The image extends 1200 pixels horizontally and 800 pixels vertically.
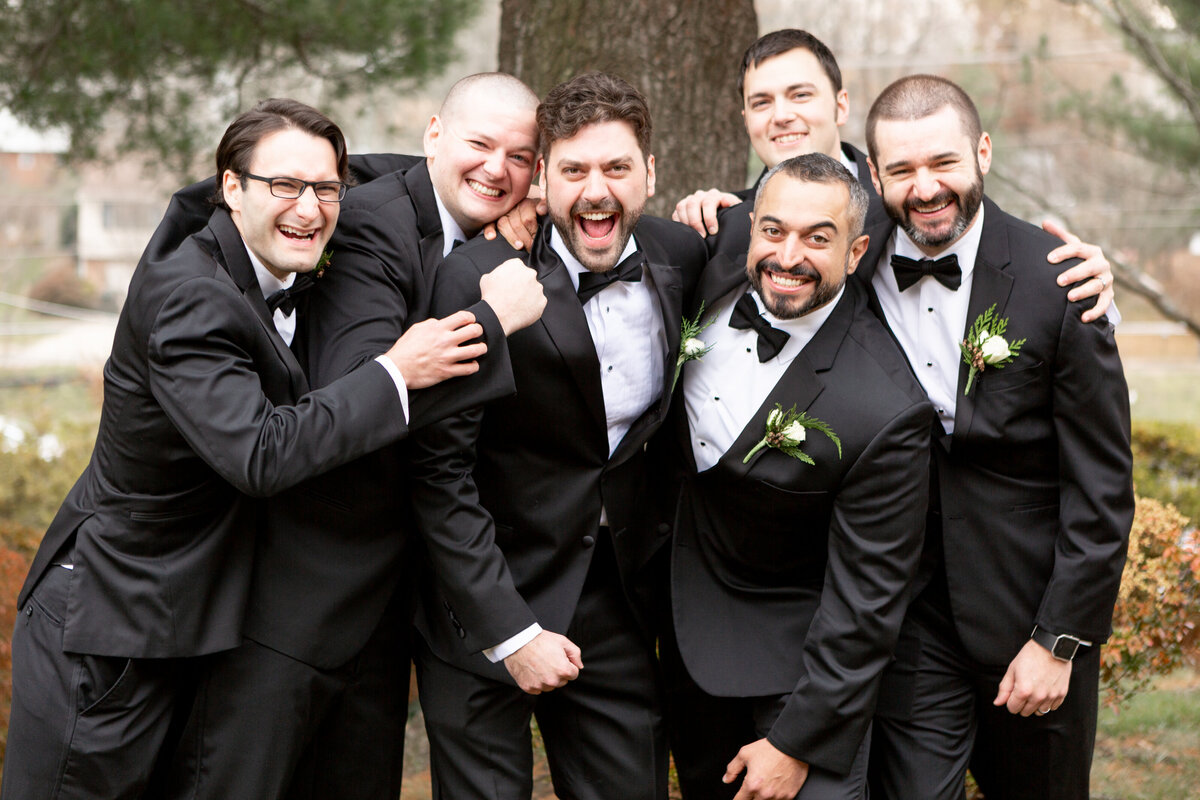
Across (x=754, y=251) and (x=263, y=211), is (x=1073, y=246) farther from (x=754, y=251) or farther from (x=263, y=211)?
(x=263, y=211)

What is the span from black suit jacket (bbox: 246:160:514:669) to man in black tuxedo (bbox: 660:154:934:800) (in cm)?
76

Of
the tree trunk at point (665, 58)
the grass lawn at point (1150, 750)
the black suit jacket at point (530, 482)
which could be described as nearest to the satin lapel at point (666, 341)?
the black suit jacket at point (530, 482)

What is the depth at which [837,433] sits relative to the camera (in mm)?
3395

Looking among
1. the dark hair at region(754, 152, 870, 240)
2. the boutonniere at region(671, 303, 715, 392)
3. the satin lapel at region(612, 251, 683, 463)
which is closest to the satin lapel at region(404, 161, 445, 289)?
the satin lapel at region(612, 251, 683, 463)

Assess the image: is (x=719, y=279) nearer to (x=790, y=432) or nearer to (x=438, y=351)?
(x=790, y=432)

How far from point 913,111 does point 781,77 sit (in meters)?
0.87

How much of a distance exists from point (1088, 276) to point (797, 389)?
→ 35.6 inches

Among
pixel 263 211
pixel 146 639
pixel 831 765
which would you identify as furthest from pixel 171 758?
pixel 831 765

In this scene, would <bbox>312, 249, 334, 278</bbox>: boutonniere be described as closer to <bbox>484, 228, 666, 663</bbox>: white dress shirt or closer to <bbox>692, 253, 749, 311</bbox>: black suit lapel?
<bbox>484, 228, 666, 663</bbox>: white dress shirt

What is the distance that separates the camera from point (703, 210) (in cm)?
415

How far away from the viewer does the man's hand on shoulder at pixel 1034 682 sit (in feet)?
11.5

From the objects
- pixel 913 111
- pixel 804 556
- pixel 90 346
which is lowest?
pixel 90 346

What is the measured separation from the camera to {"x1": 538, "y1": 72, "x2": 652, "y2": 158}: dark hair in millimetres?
3508

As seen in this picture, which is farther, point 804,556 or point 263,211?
point 804,556
